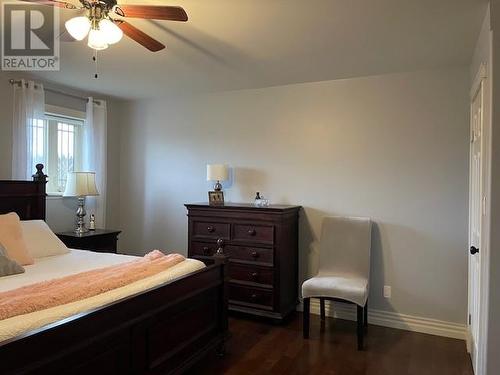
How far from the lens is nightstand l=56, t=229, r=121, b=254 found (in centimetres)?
396

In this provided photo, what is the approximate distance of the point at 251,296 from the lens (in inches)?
151

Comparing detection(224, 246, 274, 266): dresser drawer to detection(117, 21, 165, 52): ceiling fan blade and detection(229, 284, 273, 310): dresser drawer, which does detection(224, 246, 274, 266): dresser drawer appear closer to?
detection(229, 284, 273, 310): dresser drawer

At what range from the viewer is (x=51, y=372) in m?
1.57

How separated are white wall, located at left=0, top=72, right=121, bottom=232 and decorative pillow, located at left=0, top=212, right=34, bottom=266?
991mm

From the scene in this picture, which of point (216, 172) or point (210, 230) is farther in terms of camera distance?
point (216, 172)

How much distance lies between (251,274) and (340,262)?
86cm

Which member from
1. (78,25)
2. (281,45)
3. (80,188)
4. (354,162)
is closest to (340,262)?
(354,162)

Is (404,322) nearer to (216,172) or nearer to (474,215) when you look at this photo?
(474,215)

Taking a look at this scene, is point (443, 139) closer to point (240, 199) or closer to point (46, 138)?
point (240, 199)

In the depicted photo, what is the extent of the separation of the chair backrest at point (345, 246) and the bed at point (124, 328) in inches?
49.5

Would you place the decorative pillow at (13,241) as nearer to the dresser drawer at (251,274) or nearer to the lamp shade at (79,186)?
the lamp shade at (79,186)

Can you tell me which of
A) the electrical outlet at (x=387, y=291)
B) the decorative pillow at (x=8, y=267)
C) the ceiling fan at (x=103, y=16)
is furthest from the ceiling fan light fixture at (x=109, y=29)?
the electrical outlet at (x=387, y=291)

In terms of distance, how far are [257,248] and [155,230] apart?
169 centimetres

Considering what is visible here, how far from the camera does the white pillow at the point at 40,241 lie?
3154 millimetres
